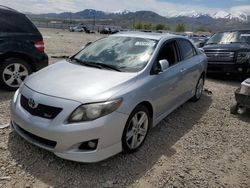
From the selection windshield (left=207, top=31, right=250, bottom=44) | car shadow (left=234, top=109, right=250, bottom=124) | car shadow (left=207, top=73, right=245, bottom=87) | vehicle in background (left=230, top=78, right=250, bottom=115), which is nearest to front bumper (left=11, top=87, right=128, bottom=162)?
vehicle in background (left=230, top=78, right=250, bottom=115)

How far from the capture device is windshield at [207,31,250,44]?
9977 millimetres

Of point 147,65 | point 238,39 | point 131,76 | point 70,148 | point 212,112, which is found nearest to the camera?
point 70,148

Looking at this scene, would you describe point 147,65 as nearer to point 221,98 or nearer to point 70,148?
point 70,148

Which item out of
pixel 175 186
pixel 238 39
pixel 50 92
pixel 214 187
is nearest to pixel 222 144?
pixel 214 187

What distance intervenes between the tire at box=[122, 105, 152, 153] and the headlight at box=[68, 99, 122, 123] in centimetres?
42

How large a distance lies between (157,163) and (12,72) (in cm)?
387

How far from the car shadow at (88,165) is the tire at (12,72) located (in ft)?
7.02

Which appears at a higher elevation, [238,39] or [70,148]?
[238,39]

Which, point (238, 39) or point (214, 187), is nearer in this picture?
point (214, 187)

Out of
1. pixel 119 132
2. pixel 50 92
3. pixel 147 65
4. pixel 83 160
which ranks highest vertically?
pixel 147 65

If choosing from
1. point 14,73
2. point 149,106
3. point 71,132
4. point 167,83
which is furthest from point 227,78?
point 71,132

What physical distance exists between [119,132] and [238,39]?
27.0ft

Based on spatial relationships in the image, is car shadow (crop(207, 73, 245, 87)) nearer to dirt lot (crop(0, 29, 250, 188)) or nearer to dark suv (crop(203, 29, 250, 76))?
dark suv (crop(203, 29, 250, 76))

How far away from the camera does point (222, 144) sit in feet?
14.7
